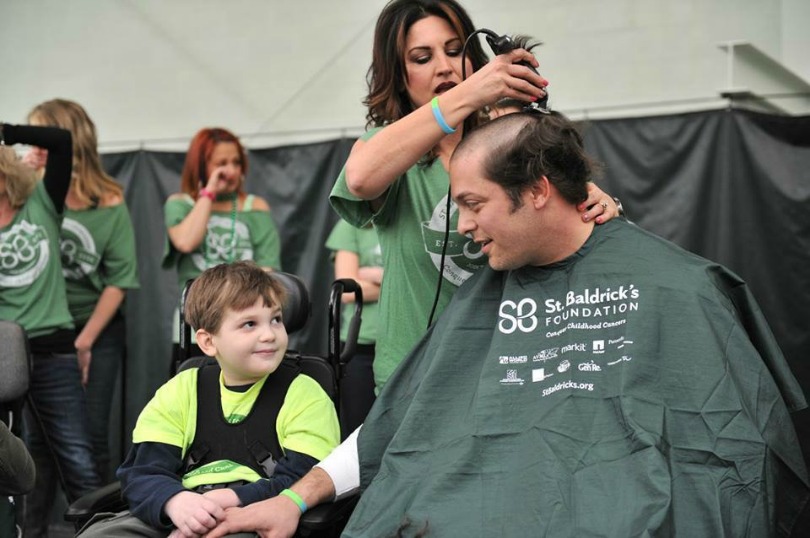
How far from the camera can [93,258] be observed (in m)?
4.40

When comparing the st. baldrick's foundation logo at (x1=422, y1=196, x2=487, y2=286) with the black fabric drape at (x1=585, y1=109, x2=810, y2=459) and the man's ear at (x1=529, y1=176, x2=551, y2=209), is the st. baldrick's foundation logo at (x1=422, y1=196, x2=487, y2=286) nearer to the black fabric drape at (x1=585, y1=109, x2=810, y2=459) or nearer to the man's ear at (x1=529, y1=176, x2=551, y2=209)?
the man's ear at (x1=529, y1=176, x2=551, y2=209)

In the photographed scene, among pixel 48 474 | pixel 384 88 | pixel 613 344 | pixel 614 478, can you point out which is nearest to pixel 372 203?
pixel 384 88

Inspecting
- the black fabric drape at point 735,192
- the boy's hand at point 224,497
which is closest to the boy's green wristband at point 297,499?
the boy's hand at point 224,497

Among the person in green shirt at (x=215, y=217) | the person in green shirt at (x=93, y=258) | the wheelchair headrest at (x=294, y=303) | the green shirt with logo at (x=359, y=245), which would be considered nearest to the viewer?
the wheelchair headrest at (x=294, y=303)

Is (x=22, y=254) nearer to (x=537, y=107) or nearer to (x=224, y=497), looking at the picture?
(x=224, y=497)

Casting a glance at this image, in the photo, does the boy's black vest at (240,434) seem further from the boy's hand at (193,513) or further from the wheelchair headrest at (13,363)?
the wheelchair headrest at (13,363)

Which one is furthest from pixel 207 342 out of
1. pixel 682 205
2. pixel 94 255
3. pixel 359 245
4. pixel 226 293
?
pixel 682 205

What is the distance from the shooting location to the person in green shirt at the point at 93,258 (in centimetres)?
427

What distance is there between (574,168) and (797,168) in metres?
2.75

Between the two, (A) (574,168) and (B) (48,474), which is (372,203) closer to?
(A) (574,168)

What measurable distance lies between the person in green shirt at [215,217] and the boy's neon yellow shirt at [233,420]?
2.01 meters

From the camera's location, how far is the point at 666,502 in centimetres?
189

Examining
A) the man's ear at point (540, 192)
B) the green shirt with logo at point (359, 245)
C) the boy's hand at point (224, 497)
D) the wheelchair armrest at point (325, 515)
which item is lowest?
the wheelchair armrest at point (325, 515)

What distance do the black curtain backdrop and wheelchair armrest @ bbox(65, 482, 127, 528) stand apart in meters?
2.64
